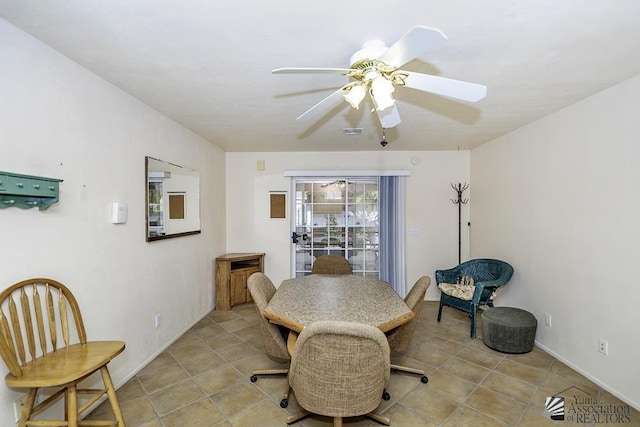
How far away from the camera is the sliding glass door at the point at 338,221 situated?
459 cm

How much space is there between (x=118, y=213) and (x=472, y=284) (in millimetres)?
3848

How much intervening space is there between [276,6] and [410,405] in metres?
2.58

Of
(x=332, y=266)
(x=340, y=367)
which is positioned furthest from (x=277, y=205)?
(x=340, y=367)

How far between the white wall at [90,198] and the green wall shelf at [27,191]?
0.07 metres

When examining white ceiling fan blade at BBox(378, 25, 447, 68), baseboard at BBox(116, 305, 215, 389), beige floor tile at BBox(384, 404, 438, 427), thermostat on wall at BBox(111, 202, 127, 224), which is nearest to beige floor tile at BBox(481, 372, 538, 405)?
beige floor tile at BBox(384, 404, 438, 427)

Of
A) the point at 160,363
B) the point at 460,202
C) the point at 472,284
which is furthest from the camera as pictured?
the point at 460,202

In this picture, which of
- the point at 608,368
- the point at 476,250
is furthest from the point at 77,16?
the point at 476,250

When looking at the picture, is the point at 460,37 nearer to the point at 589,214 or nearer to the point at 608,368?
the point at 589,214

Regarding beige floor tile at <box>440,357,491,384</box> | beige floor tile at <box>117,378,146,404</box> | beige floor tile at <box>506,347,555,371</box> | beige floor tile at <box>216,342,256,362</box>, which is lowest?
beige floor tile at <box>440,357,491,384</box>

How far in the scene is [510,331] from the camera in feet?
9.09

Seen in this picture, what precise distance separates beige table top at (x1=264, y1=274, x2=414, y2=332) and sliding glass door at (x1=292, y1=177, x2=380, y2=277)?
65.9 inches

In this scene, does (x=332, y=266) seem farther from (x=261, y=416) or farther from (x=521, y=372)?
(x=521, y=372)

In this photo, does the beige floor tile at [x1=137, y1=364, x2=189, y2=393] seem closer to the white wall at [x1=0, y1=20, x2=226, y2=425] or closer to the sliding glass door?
the white wall at [x1=0, y1=20, x2=226, y2=425]

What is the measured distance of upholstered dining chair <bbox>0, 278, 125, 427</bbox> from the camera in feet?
4.46
